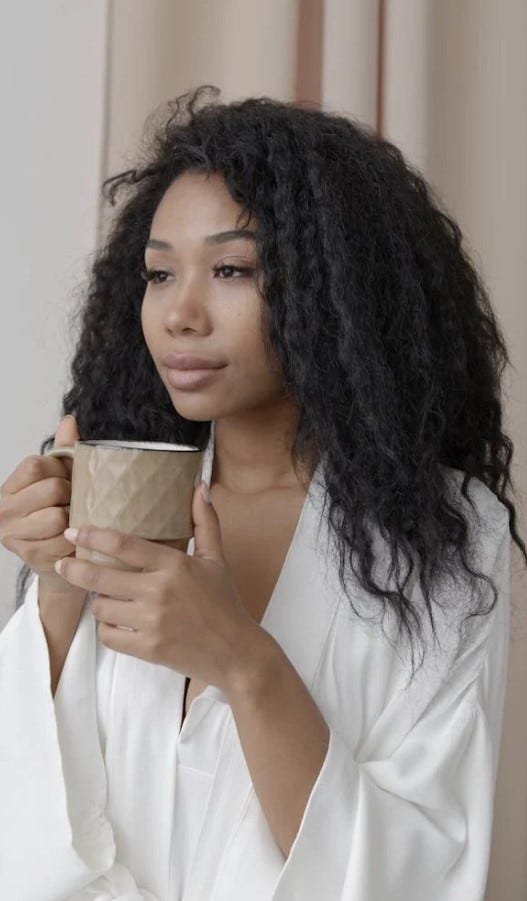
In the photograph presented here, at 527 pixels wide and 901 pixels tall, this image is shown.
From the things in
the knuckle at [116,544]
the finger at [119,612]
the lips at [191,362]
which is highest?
the lips at [191,362]

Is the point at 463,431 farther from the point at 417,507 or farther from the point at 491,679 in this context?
the point at 491,679

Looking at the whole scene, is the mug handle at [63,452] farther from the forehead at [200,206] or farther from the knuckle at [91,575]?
the forehead at [200,206]

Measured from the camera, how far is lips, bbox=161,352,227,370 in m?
0.95

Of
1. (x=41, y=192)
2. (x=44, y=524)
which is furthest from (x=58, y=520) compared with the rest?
(x=41, y=192)

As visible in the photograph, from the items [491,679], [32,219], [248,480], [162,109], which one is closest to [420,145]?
[162,109]

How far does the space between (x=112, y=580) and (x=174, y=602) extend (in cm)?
4

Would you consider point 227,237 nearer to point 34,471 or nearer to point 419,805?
point 34,471

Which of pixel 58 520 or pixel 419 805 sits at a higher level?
pixel 58 520

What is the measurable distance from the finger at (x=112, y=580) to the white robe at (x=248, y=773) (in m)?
0.18

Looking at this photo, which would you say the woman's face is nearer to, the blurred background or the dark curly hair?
the dark curly hair

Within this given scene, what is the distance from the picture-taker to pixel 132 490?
79 centimetres

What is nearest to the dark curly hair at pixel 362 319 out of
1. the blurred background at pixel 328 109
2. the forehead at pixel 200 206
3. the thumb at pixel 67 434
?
the forehead at pixel 200 206

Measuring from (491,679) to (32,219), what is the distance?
85cm

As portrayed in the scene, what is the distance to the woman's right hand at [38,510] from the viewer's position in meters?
0.89
